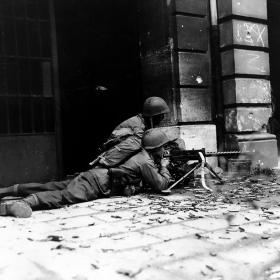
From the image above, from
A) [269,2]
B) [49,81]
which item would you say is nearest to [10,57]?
[49,81]

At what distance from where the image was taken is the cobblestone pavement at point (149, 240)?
108 inches

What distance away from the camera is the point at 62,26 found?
859 cm

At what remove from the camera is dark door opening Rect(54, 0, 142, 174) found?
28.4ft

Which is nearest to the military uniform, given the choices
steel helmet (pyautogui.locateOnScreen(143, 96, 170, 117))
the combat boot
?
the combat boot

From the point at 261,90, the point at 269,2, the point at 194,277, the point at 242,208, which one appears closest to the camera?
the point at 194,277

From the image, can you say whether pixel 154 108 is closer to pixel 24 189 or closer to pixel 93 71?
pixel 24 189

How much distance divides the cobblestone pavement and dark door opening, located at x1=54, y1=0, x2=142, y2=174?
11.8 ft

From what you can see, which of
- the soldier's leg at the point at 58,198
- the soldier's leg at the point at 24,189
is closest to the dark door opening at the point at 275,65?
the soldier's leg at the point at 58,198

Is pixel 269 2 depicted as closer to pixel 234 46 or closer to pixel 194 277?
pixel 234 46

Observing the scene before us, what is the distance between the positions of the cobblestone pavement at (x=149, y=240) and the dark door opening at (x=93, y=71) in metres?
3.61

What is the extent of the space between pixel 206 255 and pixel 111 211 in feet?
6.30

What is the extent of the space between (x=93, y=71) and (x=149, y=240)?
597cm

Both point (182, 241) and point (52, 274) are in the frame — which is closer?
point (52, 274)

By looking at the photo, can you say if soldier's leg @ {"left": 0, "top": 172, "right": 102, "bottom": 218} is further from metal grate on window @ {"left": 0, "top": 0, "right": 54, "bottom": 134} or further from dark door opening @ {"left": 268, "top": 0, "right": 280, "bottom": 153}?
dark door opening @ {"left": 268, "top": 0, "right": 280, "bottom": 153}
